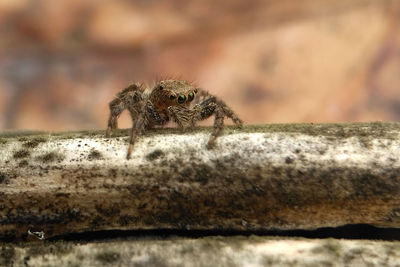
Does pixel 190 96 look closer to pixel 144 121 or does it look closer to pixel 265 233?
pixel 144 121

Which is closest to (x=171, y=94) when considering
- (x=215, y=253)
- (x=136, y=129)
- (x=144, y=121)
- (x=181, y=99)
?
(x=181, y=99)

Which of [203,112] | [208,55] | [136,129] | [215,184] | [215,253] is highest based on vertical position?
[208,55]

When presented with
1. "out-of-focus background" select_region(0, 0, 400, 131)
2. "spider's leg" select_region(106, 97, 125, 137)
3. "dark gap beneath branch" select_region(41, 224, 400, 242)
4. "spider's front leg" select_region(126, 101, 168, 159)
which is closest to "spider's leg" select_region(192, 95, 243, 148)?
"spider's front leg" select_region(126, 101, 168, 159)

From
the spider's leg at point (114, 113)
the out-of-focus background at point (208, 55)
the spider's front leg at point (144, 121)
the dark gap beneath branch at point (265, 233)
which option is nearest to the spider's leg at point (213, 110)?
the spider's front leg at point (144, 121)

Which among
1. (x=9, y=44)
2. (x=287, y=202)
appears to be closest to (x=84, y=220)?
(x=287, y=202)

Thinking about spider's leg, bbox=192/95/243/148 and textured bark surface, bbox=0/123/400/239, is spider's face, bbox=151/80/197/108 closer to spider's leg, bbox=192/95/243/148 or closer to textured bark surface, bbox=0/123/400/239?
spider's leg, bbox=192/95/243/148

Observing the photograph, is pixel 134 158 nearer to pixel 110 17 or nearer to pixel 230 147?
pixel 230 147

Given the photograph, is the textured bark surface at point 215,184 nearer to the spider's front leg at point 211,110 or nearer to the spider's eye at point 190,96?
the spider's front leg at point 211,110
